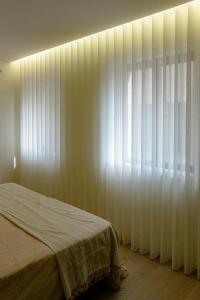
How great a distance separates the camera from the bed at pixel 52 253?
160 centimetres

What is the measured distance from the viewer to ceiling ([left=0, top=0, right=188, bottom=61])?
232 centimetres

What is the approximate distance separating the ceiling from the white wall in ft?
4.09

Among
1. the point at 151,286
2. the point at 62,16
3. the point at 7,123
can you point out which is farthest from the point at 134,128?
the point at 7,123

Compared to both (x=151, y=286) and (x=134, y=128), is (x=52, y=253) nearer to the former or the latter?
(x=151, y=286)

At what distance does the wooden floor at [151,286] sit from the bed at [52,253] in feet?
0.36

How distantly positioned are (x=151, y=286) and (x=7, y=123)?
3.68 meters

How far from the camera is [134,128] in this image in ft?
9.53

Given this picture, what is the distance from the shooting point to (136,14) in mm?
2564

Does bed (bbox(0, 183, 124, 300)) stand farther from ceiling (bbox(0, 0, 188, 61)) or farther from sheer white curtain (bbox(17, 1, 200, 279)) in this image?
ceiling (bbox(0, 0, 188, 61))

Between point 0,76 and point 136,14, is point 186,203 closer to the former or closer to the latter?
point 136,14

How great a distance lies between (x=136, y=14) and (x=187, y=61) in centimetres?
70

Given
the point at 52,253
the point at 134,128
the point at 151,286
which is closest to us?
the point at 52,253

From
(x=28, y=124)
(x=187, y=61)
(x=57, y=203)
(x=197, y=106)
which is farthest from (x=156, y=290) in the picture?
(x=28, y=124)

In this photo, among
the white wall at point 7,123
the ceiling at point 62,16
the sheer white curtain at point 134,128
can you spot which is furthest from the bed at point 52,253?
the white wall at point 7,123
